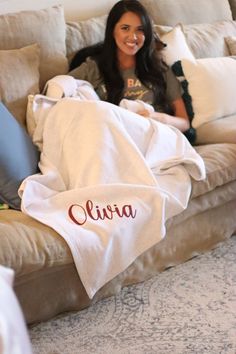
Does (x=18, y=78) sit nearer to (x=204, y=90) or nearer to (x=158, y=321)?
(x=204, y=90)

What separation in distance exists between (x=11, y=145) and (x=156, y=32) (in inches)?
46.6

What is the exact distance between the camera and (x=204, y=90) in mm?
2539

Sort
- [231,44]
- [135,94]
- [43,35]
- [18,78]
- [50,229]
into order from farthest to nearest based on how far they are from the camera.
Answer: [231,44]
[135,94]
[43,35]
[18,78]
[50,229]

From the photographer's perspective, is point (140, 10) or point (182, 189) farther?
point (140, 10)

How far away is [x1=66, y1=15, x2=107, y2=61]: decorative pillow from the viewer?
8.16ft

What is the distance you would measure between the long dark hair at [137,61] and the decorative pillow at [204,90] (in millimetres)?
117

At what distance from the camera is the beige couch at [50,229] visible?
1.70 m

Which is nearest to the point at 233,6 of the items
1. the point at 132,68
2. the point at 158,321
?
the point at 132,68

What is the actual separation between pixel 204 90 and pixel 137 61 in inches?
13.5

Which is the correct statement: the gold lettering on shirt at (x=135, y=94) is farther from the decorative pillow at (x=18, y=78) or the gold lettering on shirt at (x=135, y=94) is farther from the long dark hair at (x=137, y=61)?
the decorative pillow at (x=18, y=78)

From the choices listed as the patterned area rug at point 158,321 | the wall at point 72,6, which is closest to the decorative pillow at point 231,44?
the wall at point 72,6

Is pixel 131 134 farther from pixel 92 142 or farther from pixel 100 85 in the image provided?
pixel 100 85

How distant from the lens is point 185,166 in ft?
6.88

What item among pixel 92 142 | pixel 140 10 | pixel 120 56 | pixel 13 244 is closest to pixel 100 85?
pixel 120 56
